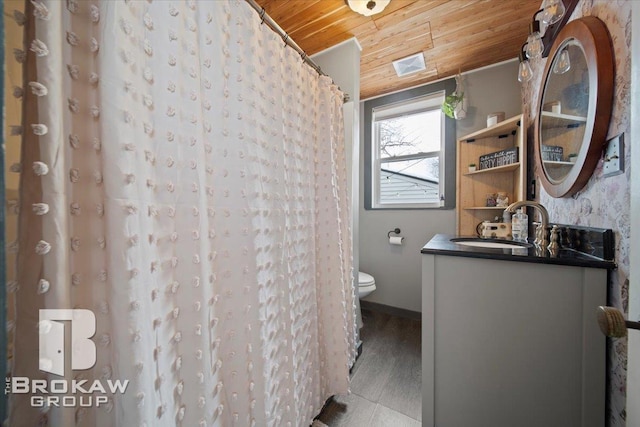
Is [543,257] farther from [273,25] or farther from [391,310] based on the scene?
[391,310]

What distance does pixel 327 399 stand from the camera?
1265 mm

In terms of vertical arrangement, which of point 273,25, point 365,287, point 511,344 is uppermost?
point 273,25

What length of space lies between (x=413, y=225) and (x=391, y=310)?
92cm

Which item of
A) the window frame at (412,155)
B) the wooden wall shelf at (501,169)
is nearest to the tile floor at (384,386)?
the window frame at (412,155)

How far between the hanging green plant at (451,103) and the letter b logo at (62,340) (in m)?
2.50

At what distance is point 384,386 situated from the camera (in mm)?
1365

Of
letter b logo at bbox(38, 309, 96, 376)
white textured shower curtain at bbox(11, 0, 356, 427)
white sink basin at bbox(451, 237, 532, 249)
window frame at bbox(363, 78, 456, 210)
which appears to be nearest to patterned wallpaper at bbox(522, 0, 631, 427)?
white sink basin at bbox(451, 237, 532, 249)

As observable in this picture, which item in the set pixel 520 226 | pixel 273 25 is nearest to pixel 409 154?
pixel 520 226

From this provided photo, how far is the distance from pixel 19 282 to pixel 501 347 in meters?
1.41

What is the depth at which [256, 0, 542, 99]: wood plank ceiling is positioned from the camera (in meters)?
1.35

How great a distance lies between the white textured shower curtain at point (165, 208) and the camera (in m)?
0.42

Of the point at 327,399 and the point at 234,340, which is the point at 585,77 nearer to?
the point at 234,340

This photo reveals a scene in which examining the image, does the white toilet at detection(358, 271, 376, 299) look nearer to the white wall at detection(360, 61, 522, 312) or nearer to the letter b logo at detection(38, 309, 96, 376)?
the white wall at detection(360, 61, 522, 312)

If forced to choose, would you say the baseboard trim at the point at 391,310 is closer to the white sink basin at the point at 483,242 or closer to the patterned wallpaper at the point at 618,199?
the white sink basin at the point at 483,242
